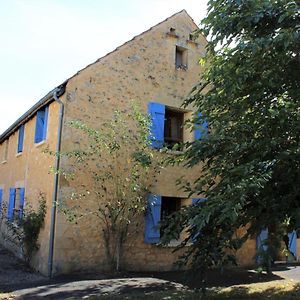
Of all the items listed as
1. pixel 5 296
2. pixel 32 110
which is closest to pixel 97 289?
pixel 5 296

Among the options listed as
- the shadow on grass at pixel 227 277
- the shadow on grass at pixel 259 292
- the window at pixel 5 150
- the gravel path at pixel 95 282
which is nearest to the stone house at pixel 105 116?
the gravel path at pixel 95 282

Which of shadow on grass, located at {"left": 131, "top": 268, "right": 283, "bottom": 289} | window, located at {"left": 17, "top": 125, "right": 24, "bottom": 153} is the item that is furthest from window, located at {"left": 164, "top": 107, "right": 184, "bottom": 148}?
window, located at {"left": 17, "top": 125, "right": 24, "bottom": 153}

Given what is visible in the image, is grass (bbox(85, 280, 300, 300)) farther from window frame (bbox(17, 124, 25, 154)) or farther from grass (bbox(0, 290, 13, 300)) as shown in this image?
window frame (bbox(17, 124, 25, 154))

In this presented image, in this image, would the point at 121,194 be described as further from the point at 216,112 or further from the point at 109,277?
the point at 216,112

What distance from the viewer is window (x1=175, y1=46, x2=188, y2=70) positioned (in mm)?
12820

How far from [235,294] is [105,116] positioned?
5.54 meters

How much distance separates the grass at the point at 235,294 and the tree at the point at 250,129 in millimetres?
1105

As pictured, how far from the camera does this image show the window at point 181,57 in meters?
12.8

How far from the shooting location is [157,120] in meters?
11.6

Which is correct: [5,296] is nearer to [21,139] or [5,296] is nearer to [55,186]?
[55,186]

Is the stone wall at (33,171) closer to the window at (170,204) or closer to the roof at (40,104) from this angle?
the roof at (40,104)

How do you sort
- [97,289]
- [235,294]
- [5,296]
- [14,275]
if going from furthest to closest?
[14,275] < [97,289] < [235,294] < [5,296]

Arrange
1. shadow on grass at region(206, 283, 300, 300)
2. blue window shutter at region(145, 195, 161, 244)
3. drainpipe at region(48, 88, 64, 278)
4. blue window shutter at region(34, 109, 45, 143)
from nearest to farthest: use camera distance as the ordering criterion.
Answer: shadow on grass at region(206, 283, 300, 300)
drainpipe at region(48, 88, 64, 278)
blue window shutter at region(145, 195, 161, 244)
blue window shutter at region(34, 109, 45, 143)

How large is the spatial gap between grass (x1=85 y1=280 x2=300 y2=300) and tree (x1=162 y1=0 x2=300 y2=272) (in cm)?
110
